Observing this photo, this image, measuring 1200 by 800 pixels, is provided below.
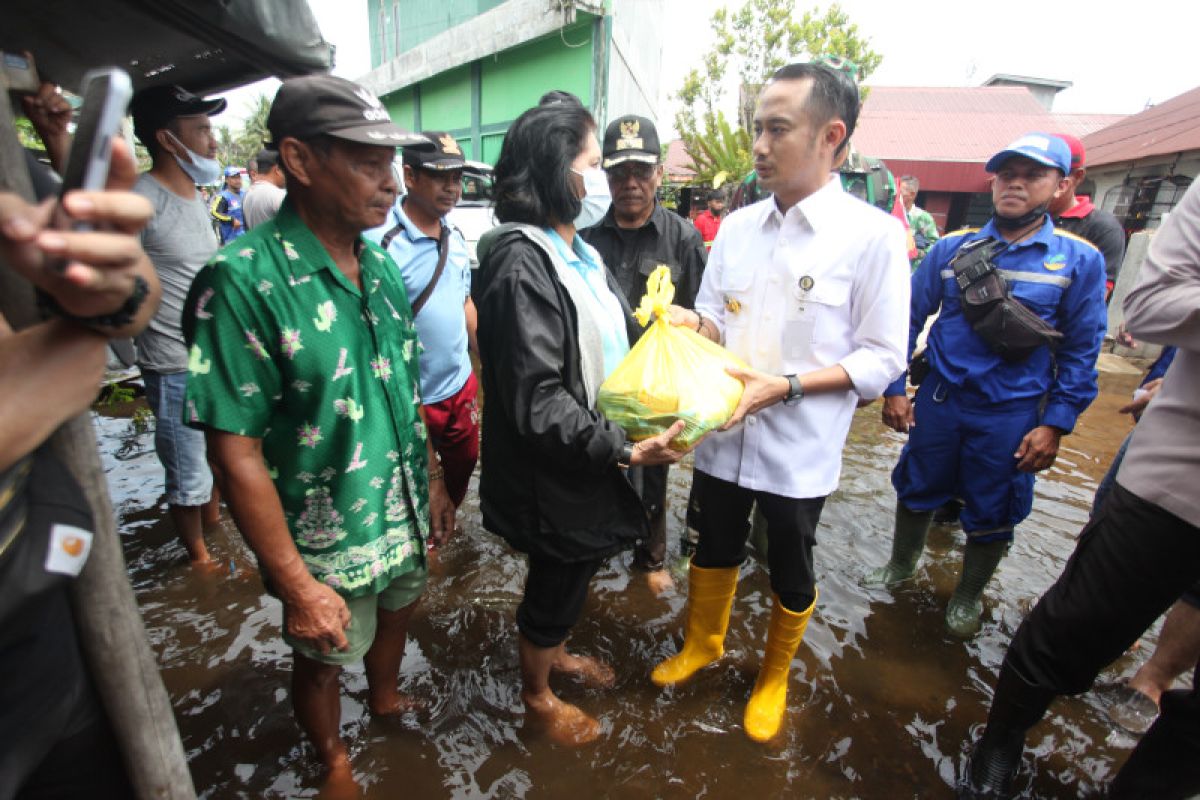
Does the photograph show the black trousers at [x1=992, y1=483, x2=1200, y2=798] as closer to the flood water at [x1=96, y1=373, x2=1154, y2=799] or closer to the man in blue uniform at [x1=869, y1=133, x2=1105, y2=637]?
the flood water at [x1=96, y1=373, x2=1154, y2=799]

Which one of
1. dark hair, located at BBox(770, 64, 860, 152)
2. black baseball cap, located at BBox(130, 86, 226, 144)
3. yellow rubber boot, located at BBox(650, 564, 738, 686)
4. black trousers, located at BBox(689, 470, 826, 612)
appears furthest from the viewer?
black baseball cap, located at BBox(130, 86, 226, 144)

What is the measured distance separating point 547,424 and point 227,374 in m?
0.79

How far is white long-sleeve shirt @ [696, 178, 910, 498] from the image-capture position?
193 centimetres

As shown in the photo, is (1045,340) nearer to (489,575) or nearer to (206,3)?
(489,575)

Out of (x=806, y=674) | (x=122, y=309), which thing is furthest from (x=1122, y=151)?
(x=122, y=309)

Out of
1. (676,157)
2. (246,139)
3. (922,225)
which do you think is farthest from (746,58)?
(246,139)

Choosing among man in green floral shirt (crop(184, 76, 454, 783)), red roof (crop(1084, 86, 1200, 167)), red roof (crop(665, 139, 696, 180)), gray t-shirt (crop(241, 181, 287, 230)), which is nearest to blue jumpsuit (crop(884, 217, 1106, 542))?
man in green floral shirt (crop(184, 76, 454, 783))

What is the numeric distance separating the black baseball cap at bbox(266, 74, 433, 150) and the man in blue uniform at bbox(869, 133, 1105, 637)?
2.44 m

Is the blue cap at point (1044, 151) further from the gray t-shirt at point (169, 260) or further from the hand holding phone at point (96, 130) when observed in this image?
the gray t-shirt at point (169, 260)

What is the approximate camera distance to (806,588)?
2.16 m

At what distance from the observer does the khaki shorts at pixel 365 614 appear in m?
1.64

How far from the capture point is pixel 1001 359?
2590mm

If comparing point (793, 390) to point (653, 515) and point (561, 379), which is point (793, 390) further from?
point (653, 515)

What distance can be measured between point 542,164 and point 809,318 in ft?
3.34
